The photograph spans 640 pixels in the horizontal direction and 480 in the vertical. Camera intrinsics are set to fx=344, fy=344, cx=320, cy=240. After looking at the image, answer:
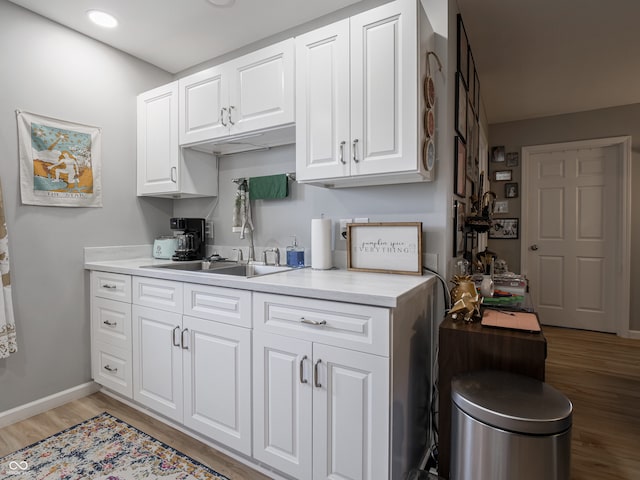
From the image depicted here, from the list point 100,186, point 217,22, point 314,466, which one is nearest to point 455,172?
point 314,466

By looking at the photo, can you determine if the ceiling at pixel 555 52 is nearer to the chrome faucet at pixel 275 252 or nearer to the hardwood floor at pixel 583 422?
the chrome faucet at pixel 275 252

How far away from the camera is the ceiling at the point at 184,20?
211 centimetres

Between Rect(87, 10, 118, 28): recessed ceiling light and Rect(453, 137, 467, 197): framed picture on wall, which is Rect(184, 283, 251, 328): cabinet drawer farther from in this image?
Rect(87, 10, 118, 28): recessed ceiling light

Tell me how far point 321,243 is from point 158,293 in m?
0.99

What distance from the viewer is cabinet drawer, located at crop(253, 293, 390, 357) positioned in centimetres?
126

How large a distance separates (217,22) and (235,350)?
210 cm

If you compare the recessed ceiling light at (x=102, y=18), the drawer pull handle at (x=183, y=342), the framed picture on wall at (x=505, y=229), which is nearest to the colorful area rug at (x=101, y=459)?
the drawer pull handle at (x=183, y=342)

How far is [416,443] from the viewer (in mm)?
1582

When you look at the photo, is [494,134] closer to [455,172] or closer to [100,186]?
[455,172]

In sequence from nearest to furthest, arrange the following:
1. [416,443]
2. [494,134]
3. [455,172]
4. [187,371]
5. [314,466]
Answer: [314,466] → [416,443] → [187,371] → [455,172] → [494,134]

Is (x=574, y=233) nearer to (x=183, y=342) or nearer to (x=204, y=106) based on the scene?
(x=204, y=106)

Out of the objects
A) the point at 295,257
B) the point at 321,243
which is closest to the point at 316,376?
the point at 321,243

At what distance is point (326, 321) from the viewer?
1381 mm

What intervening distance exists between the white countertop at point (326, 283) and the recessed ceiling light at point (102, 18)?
163 cm
